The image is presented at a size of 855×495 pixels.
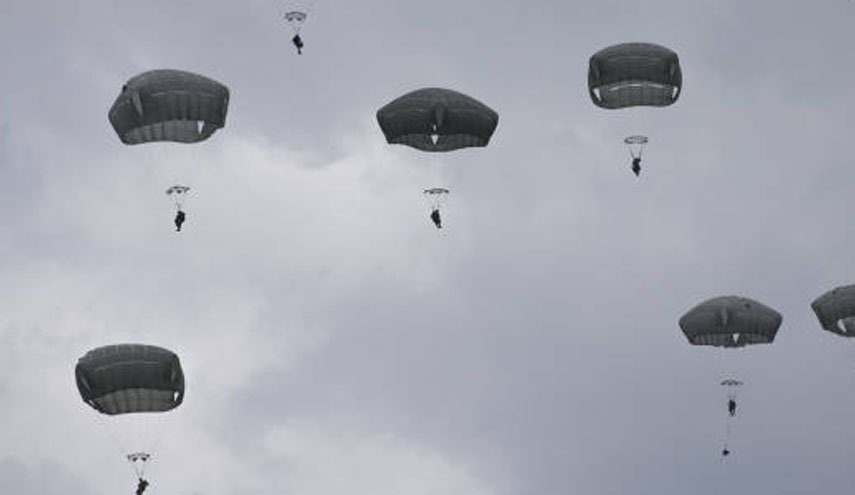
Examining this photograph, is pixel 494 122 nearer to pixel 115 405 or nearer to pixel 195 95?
pixel 195 95

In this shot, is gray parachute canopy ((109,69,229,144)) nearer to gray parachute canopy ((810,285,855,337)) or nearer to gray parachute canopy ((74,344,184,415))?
gray parachute canopy ((74,344,184,415))

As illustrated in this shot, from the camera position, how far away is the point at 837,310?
9175 centimetres

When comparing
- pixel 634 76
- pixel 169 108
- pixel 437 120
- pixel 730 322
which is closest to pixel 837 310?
pixel 730 322

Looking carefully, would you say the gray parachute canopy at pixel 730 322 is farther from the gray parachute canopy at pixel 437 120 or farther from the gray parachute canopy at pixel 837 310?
the gray parachute canopy at pixel 437 120

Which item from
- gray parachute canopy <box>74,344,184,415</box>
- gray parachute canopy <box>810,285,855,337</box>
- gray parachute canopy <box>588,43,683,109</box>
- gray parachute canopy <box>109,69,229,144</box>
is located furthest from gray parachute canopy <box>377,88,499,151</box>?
gray parachute canopy <box>810,285,855,337</box>

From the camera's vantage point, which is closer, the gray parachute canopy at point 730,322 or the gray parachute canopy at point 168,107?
the gray parachute canopy at point 168,107

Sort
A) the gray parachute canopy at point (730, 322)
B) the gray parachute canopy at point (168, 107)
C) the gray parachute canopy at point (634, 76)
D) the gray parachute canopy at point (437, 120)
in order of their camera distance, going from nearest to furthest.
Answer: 1. the gray parachute canopy at point (168, 107)
2. the gray parachute canopy at point (437, 120)
3. the gray parachute canopy at point (634, 76)
4. the gray parachute canopy at point (730, 322)

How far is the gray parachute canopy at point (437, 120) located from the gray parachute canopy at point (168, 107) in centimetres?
680

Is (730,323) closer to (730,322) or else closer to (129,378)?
(730,322)

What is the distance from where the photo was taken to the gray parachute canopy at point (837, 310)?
9156cm

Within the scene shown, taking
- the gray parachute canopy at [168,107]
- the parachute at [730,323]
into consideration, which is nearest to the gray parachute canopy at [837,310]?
the parachute at [730,323]

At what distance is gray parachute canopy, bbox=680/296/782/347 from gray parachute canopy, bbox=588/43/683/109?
33.3 feet

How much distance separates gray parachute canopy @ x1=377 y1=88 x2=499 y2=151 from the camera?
82.1 meters

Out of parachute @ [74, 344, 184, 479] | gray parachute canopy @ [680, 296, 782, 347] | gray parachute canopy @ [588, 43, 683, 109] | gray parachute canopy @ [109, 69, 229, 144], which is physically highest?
gray parachute canopy @ [588, 43, 683, 109]
